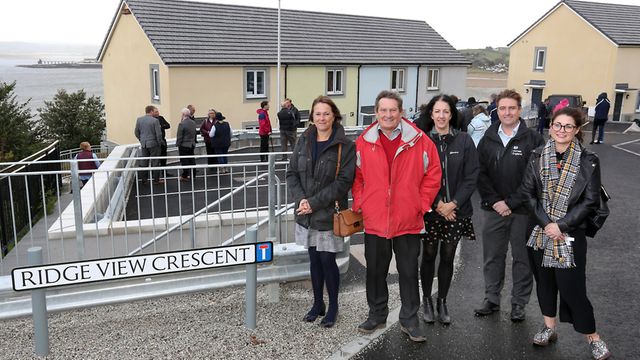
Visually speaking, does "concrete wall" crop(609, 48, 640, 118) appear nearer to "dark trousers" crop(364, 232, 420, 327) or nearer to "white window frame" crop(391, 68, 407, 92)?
"white window frame" crop(391, 68, 407, 92)

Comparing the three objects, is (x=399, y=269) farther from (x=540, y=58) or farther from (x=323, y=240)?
(x=540, y=58)

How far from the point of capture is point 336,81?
30.1 meters

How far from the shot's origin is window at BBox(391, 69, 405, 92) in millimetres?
32500

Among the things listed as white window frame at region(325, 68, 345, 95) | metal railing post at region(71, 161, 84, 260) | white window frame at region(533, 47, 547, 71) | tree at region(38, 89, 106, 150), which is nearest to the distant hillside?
white window frame at region(533, 47, 547, 71)

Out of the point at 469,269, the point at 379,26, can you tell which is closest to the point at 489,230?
the point at 469,269

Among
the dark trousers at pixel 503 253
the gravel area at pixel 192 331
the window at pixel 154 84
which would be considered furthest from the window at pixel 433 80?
the gravel area at pixel 192 331

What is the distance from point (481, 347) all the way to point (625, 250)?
400 cm

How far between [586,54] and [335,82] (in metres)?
15.3

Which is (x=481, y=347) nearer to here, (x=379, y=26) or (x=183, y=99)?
(x=183, y=99)

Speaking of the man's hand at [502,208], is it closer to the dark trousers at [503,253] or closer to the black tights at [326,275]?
the dark trousers at [503,253]

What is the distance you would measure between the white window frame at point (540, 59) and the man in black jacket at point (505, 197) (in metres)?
33.1

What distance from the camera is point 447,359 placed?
4625 millimetres

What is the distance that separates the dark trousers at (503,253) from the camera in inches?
207

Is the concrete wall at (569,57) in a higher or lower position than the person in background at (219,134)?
higher
